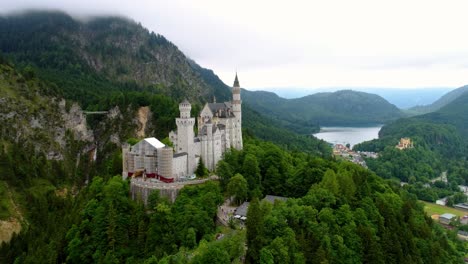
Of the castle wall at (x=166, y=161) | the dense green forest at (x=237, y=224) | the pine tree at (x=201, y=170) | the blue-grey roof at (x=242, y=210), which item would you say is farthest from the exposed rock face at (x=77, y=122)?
the blue-grey roof at (x=242, y=210)

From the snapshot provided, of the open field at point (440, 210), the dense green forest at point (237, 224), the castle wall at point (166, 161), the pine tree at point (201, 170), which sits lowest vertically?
the open field at point (440, 210)

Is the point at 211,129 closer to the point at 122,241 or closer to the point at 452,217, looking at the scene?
the point at 122,241

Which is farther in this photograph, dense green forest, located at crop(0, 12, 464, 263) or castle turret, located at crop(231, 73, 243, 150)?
castle turret, located at crop(231, 73, 243, 150)

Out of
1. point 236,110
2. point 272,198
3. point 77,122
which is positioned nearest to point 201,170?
point 272,198

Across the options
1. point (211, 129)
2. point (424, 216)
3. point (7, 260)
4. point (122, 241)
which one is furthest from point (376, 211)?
point (7, 260)

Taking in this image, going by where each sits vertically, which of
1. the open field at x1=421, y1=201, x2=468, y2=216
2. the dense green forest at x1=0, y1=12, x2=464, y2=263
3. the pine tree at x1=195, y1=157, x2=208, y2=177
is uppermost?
the pine tree at x1=195, y1=157, x2=208, y2=177

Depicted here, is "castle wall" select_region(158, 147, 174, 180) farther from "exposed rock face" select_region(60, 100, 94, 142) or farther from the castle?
"exposed rock face" select_region(60, 100, 94, 142)

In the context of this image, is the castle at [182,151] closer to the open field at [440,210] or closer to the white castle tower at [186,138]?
the white castle tower at [186,138]

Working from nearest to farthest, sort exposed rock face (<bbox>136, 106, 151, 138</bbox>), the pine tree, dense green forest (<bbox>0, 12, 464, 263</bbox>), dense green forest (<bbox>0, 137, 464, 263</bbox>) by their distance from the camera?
1. dense green forest (<bbox>0, 137, 464, 263</bbox>)
2. dense green forest (<bbox>0, 12, 464, 263</bbox>)
3. the pine tree
4. exposed rock face (<bbox>136, 106, 151, 138</bbox>)

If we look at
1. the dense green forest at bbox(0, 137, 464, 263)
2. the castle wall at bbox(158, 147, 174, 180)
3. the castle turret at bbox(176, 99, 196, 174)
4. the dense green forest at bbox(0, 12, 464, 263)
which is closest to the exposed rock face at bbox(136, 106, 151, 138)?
the dense green forest at bbox(0, 12, 464, 263)
